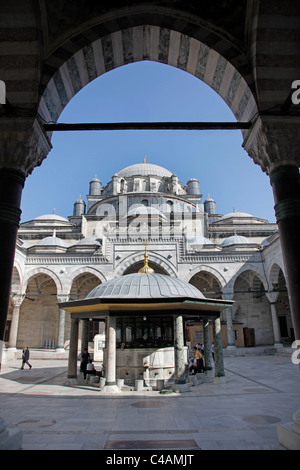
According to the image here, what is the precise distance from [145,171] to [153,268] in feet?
53.4

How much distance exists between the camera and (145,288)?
27.7 ft

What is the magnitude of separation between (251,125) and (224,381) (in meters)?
7.62

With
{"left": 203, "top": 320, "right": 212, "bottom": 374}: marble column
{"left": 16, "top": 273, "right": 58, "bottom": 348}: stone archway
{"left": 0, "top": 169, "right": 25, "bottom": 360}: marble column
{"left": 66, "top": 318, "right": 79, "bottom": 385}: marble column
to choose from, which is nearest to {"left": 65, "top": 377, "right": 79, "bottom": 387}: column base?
{"left": 66, "top": 318, "right": 79, "bottom": 385}: marble column

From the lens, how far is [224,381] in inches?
353

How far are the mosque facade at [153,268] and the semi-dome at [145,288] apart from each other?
34.1ft

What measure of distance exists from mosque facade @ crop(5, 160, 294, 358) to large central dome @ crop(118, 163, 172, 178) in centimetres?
699

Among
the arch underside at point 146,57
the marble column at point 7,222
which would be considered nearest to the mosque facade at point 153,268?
the arch underside at point 146,57

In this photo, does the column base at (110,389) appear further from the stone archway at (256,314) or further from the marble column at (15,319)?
the stone archway at (256,314)

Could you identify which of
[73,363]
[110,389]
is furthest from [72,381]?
[110,389]

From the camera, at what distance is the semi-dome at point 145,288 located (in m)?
8.22

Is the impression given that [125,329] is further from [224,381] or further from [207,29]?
[207,29]

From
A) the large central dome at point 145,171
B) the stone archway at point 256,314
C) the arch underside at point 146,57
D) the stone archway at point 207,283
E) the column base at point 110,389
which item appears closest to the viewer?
the arch underside at point 146,57

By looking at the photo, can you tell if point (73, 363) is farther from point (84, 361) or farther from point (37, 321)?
point (37, 321)

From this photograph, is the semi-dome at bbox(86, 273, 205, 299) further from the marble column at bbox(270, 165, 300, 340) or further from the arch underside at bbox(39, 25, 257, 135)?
the arch underside at bbox(39, 25, 257, 135)
